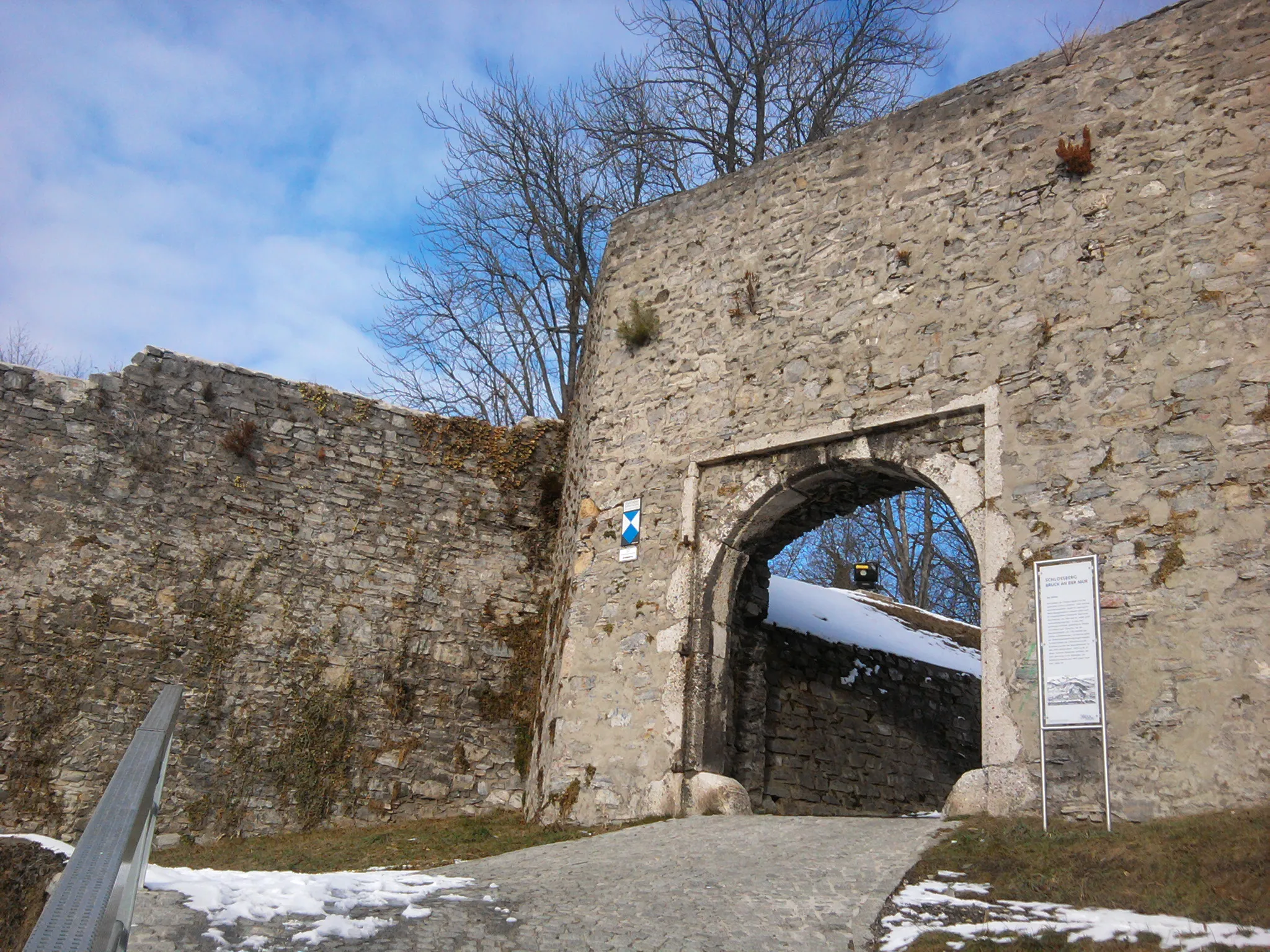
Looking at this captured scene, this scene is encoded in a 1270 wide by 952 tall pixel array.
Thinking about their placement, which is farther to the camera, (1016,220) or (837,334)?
(837,334)

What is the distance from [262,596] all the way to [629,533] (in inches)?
129

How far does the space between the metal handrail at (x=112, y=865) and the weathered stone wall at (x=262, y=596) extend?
499cm

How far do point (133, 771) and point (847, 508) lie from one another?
6196 millimetres

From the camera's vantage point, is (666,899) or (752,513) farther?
(752,513)

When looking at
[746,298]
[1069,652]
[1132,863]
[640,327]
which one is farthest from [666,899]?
[640,327]

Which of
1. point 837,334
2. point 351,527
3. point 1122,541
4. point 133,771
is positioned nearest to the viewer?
point 133,771

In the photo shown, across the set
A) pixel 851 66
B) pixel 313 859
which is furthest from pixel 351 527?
pixel 851 66

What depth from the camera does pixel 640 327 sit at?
984 centimetres

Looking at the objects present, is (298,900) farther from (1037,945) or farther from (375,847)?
(375,847)

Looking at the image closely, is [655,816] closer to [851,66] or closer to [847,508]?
[847,508]

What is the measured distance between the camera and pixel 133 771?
385cm

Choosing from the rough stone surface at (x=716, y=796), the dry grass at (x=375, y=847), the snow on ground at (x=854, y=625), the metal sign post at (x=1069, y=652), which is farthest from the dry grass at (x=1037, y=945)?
the snow on ground at (x=854, y=625)

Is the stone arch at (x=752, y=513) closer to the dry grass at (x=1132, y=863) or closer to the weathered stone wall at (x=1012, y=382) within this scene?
the weathered stone wall at (x=1012, y=382)

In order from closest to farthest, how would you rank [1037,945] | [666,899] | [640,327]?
[1037,945] < [666,899] < [640,327]
